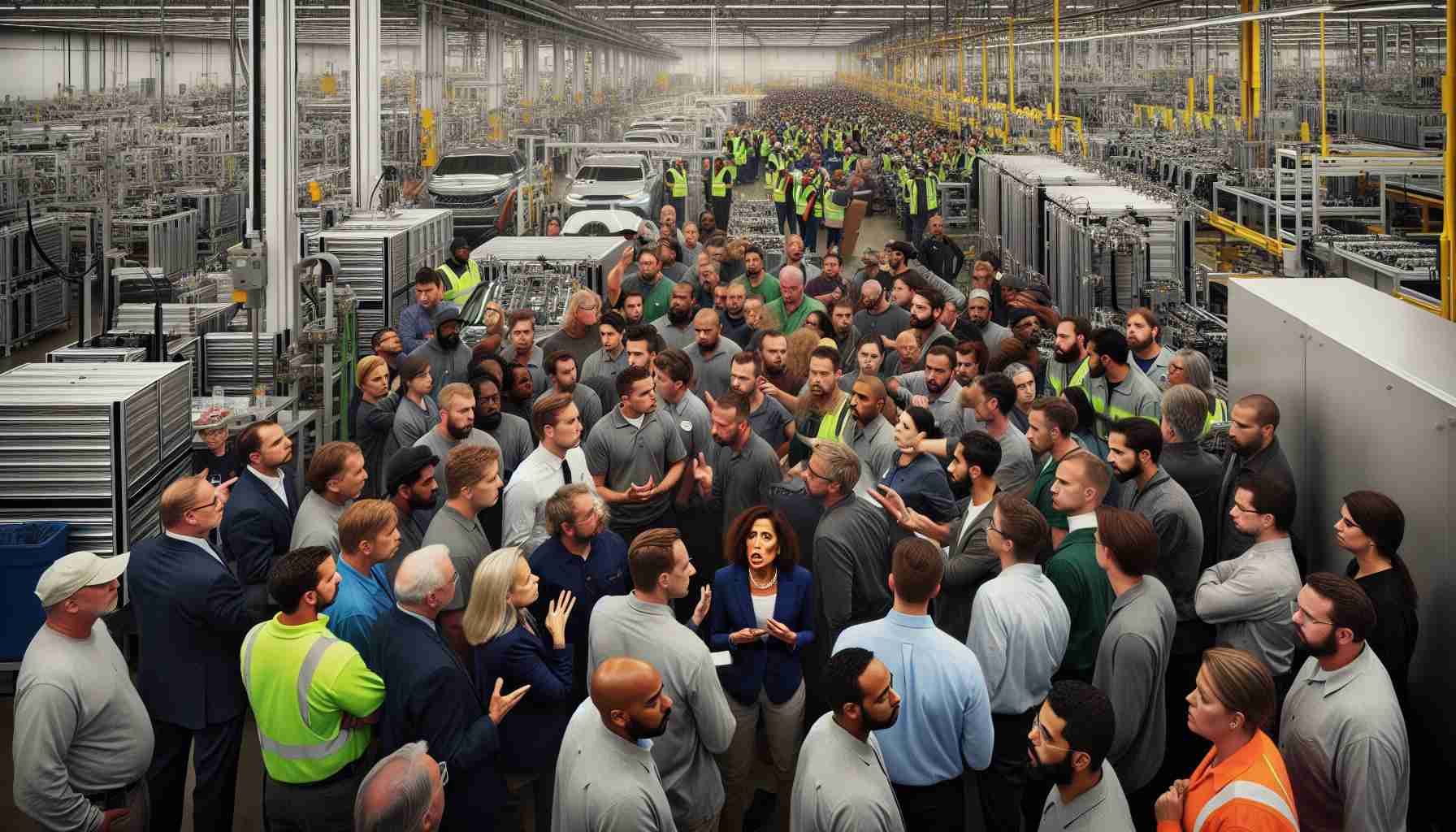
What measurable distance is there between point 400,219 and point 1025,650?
8596mm

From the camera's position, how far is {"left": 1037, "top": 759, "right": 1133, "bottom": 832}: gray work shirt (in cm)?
332

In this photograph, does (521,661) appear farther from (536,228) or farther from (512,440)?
(536,228)

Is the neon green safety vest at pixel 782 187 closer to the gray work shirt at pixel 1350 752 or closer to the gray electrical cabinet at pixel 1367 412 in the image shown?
the gray electrical cabinet at pixel 1367 412

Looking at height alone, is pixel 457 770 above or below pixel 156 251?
below

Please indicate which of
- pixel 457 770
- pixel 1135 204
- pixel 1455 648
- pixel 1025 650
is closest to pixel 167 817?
pixel 457 770

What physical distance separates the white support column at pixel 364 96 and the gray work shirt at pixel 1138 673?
→ 9.66 m

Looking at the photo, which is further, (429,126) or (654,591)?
(429,126)

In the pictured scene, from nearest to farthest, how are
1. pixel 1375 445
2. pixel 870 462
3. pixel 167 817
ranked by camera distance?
pixel 167 817, pixel 1375 445, pixel 870 462

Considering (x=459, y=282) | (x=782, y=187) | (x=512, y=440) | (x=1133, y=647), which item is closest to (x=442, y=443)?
(x=512, y=440)

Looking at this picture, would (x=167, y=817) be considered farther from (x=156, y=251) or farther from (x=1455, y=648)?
(x=156, y=251)

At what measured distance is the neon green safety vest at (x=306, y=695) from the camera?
397 centimetres

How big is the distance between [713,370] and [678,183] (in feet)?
45.8

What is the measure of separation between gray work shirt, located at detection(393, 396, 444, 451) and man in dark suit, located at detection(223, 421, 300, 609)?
1.19 m

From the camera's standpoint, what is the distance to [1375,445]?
5207 millimetres
